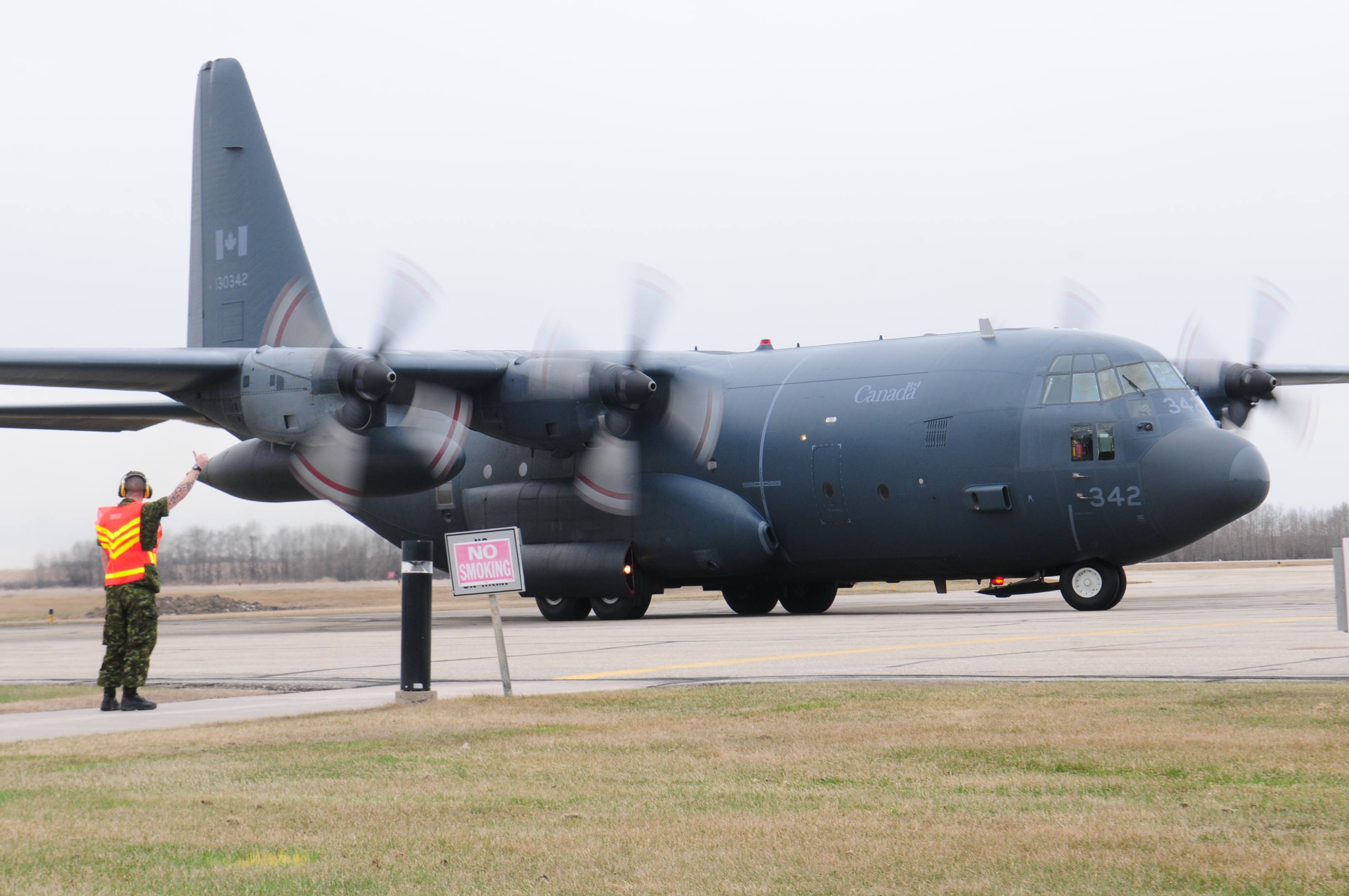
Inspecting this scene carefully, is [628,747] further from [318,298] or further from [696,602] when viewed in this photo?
[696,602]

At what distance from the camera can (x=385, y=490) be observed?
23219 millimetres

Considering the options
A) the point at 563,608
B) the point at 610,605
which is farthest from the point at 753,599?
the point at 563,608

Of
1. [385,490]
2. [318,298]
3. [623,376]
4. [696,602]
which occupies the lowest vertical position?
[696,602]

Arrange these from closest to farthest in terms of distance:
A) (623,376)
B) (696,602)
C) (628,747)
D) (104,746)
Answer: (628,747)
(104,746)
(623,376)
(696,602)

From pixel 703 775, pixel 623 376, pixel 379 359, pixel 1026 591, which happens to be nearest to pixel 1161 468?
pixel 1026 591

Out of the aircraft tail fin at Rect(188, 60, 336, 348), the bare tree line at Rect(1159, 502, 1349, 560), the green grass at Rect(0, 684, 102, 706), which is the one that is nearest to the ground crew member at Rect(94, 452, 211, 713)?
the green grass at Rect(0, 684, 102, 706)

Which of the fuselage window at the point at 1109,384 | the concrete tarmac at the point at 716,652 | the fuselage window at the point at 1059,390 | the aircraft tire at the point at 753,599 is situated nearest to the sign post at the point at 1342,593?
the concrete tarmac at the point at 716,652

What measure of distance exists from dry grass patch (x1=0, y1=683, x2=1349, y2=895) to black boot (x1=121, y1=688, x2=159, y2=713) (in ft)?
6.30

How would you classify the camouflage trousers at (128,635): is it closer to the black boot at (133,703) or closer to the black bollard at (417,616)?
the black boot at (133,703)

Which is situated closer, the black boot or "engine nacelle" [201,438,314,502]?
the black boot

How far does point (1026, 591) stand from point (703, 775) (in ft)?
59.8

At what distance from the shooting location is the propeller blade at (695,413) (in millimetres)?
25281

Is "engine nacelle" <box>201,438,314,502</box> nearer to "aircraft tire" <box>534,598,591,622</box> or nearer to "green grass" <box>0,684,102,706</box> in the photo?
"aircraft tire" <box>534,598,591,622</box>

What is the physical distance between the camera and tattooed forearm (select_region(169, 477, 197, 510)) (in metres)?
10.5
